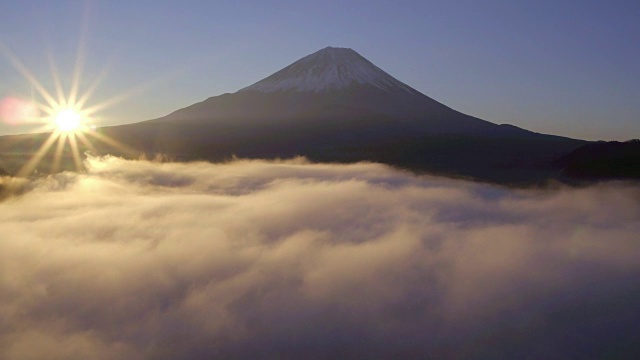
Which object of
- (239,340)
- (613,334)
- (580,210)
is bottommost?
(239,340)

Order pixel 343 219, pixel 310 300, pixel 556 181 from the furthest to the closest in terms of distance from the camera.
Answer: pixel 556 181 < pixel 343 219 < pixel 310 300

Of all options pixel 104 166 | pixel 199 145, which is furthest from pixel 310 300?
pixel 199 145

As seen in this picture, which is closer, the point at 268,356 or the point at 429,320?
the point at 268,356

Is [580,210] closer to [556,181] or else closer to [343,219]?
[556,181]

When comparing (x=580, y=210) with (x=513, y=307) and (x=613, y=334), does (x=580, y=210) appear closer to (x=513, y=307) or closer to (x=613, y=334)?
(x=513, y=307)

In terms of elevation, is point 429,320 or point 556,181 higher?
point 556,181

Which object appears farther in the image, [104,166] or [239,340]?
[104,166]

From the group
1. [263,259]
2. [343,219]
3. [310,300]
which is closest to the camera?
[310,300]

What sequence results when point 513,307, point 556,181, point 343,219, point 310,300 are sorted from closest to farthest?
point 513,307 → point 310,300 → point 343,219 → point 556,181

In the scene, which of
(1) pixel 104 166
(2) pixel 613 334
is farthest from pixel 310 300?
(1) pixel 104 166

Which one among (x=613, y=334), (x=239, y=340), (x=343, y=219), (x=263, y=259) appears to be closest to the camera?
(x=613, y=334)
